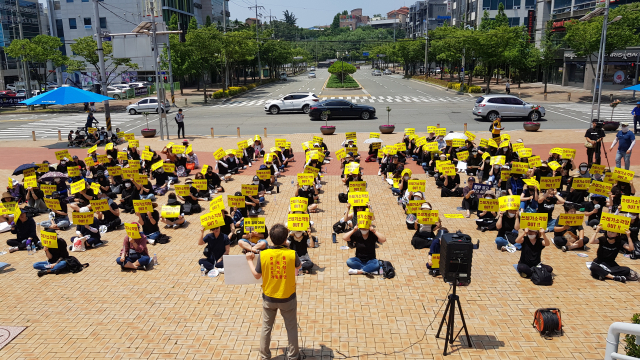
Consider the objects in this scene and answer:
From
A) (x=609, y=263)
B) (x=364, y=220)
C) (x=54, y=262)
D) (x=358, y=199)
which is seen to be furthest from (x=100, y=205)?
(x=609, y=263)

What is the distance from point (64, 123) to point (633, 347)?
4245cm

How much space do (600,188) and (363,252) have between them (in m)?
7.47

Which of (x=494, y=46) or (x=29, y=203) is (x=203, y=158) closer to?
(x=29, y=203)

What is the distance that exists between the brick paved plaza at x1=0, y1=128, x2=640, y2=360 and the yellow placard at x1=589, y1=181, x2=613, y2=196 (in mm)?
2573

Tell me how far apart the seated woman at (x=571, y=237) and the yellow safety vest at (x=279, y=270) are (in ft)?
24.8

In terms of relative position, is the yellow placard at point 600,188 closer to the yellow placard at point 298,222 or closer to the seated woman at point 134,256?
the yellow placard at point 298,222

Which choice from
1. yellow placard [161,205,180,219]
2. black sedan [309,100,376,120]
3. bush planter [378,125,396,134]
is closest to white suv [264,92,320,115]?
black sedan [309,100,376,120]

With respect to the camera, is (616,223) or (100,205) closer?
(616,223)

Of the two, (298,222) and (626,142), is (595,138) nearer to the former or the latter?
(626,142)

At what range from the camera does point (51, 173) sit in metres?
16.1

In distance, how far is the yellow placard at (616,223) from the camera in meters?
9.80

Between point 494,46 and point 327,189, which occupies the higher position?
point 494,46

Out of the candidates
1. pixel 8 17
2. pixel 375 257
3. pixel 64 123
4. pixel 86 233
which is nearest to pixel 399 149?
pixel 375 257

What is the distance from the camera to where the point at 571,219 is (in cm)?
1113
